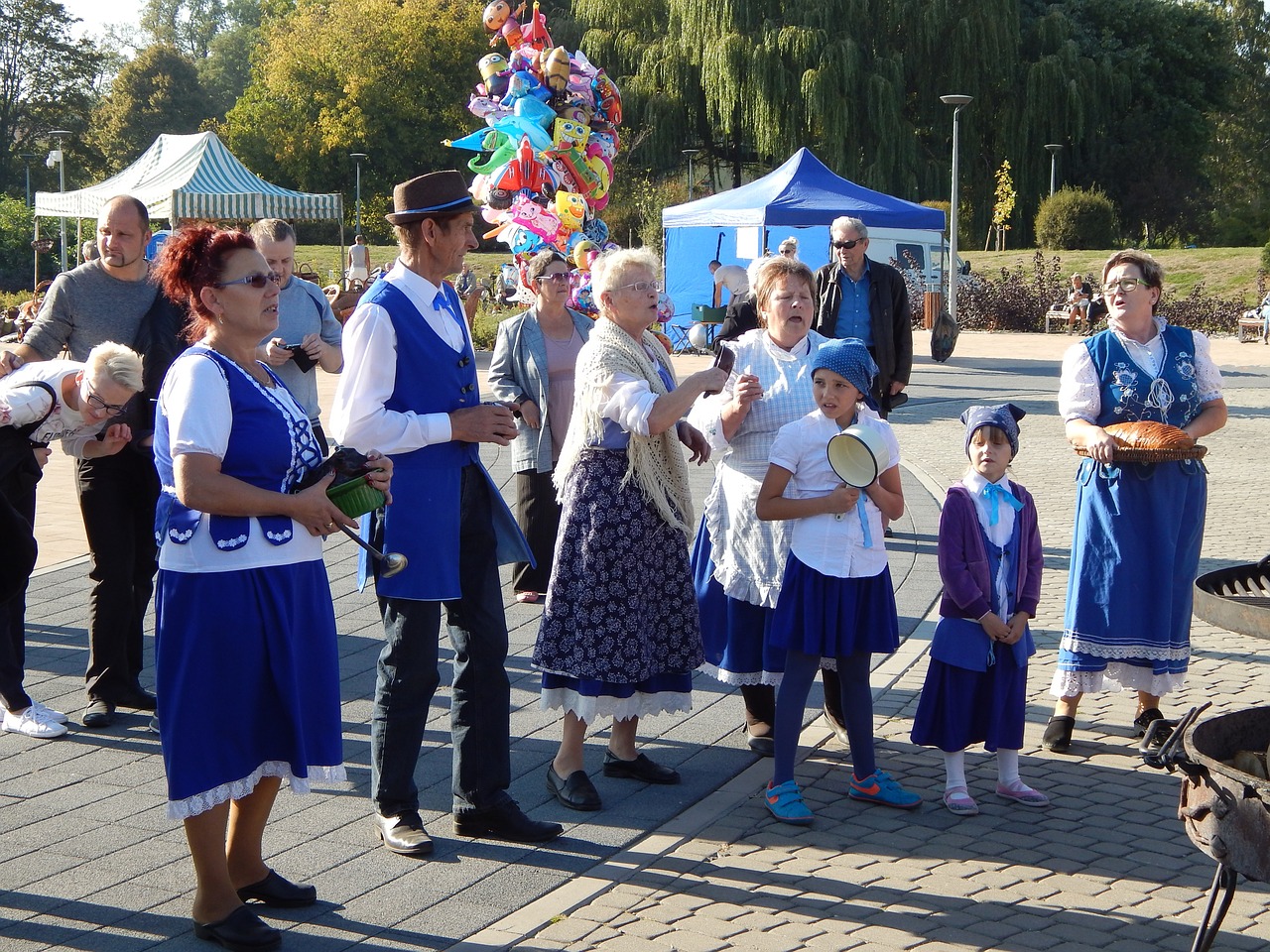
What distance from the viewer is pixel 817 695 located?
611 centimetres

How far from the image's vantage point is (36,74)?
71.4 meters

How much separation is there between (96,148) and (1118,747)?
80.8 metres

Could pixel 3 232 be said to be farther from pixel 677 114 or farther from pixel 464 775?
pixel 464 775

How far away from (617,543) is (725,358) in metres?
0.81

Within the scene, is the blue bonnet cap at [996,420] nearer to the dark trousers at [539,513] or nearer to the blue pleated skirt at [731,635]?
the blue pleated skirt at [731,635]

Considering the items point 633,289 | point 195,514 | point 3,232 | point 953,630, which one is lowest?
point 953,630

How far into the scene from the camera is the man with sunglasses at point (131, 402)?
217 inches

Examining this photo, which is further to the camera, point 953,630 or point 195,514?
point 953,630

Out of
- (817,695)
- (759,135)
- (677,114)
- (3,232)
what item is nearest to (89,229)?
(3,232)

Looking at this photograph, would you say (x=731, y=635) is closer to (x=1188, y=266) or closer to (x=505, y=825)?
(x=505, y=825)

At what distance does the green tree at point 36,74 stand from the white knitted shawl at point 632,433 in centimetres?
7263

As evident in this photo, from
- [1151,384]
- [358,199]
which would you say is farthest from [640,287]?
[358,199]

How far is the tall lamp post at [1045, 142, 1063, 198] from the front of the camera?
39.3m

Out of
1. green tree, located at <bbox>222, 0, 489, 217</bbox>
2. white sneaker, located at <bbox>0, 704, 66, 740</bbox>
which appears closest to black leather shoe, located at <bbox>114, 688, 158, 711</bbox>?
white sneaker, located at <bbox>0, 704, 66, 740</bbox>
